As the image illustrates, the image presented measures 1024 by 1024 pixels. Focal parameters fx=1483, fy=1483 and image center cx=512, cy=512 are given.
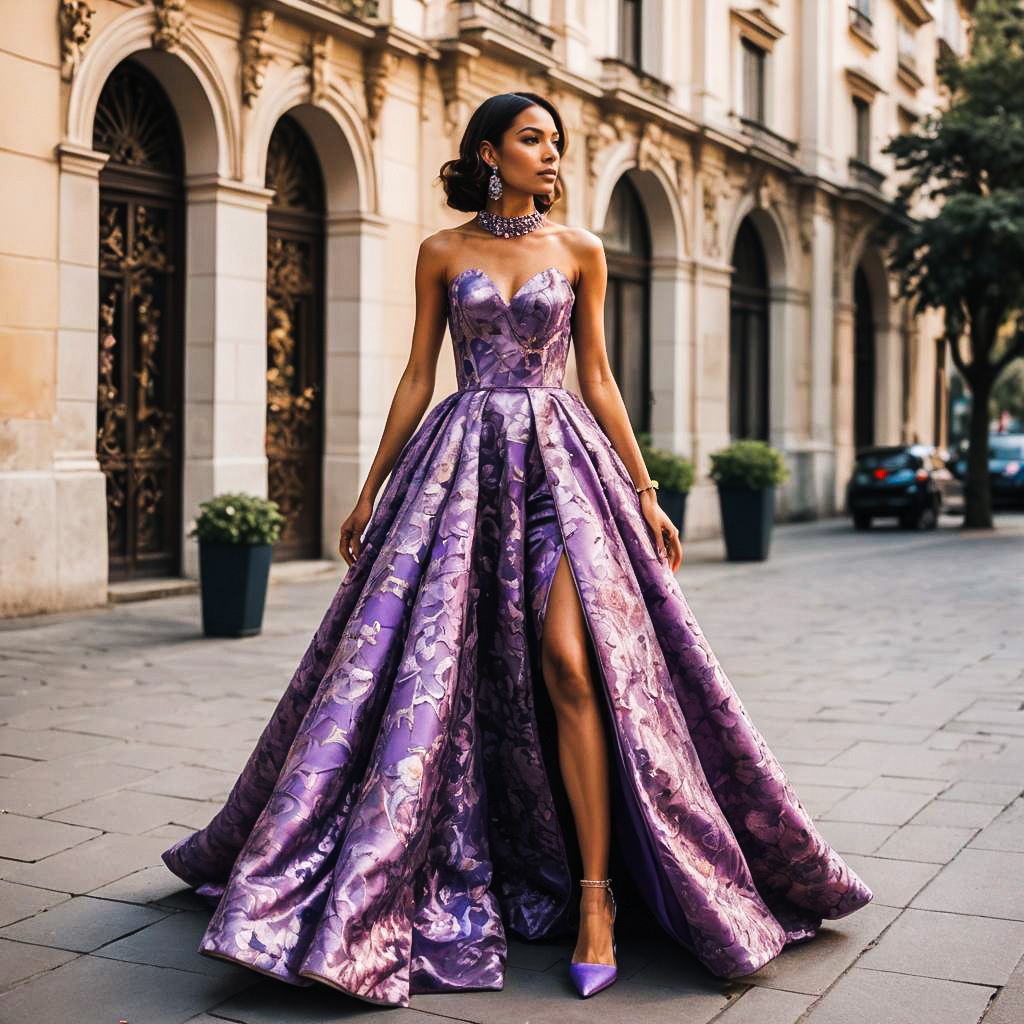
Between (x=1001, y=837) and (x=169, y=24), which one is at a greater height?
(x=169, y=24)

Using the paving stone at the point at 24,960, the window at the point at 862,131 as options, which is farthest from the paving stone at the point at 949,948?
the window at the point at 862,131

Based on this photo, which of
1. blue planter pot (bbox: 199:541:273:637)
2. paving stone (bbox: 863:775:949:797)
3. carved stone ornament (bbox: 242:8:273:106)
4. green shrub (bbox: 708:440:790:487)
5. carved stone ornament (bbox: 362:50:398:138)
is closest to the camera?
paving stone (bbox: 863:775:949:797)

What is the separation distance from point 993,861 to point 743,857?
1.19m

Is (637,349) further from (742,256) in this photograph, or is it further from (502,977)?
(502,977)

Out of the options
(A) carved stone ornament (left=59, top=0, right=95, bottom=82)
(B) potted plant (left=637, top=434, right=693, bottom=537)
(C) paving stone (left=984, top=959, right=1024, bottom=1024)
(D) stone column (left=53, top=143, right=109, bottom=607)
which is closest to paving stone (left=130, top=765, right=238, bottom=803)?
(C) paving stone (left=984, top=959, right=1024, bottom=1024)

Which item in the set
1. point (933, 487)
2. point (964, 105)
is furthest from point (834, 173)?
point (933, 487)

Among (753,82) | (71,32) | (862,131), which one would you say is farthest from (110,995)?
(862,131)

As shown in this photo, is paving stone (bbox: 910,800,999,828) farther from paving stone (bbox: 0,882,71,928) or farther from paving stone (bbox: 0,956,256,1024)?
paving stone (bbox: 0,882,71,928)

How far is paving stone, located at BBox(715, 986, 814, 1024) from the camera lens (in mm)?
3170

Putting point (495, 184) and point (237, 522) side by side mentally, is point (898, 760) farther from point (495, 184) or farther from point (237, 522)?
point (237, 522)

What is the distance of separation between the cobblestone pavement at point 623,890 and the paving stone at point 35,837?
0.04 feet

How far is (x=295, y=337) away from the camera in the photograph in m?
13.7

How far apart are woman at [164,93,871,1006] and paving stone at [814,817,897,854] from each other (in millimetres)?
873

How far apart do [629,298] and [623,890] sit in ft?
53.1
